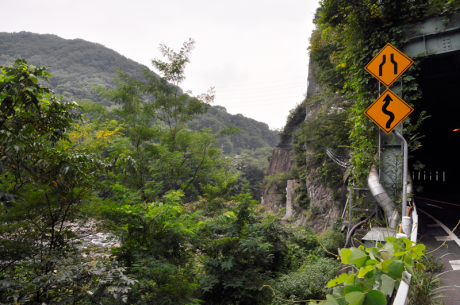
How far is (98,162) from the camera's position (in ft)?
13.1

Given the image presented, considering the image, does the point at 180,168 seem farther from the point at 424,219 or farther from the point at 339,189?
the point at 339,189

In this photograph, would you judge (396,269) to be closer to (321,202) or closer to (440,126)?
(440,126)

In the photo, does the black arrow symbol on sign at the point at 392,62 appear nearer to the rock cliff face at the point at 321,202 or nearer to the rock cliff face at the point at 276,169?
the rock cliff face at the point at 321,202

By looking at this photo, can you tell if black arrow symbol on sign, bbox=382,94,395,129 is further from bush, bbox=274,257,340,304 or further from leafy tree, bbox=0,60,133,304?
leafy tree, bbox=0,60,133,304

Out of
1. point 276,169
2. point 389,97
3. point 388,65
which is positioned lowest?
point 276,169

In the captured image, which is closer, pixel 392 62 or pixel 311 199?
pixel 392 62

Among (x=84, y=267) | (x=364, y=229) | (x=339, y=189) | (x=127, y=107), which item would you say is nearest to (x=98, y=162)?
(x=84, y=267)

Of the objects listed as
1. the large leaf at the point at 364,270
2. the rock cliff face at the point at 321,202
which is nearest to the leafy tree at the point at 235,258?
the large leaf at the point at 364,270

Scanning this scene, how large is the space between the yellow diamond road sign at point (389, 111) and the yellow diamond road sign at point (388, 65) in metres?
0.24

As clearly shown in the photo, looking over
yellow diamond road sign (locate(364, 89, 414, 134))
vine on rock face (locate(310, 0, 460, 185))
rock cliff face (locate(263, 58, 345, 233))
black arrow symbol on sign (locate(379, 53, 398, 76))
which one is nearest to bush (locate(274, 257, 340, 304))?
vine on rock face (locate(310, 0, 460, 185))

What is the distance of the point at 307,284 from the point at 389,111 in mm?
5130

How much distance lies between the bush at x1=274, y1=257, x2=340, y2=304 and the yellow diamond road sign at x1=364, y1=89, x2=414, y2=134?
4237 millimetres

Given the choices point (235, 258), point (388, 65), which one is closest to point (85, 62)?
point (235, 258)

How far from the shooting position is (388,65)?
4441 mm
